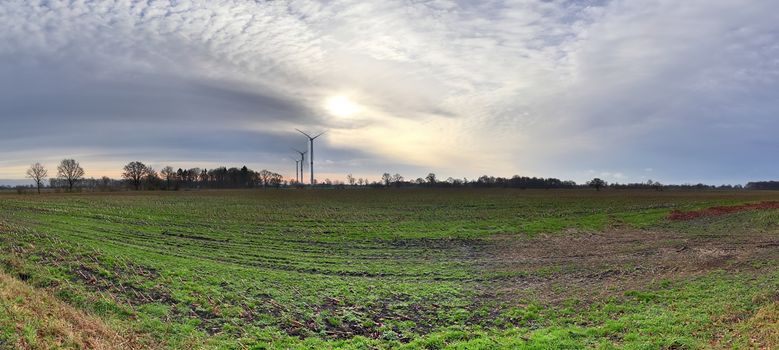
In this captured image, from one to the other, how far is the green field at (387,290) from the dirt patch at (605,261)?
113 millimetres

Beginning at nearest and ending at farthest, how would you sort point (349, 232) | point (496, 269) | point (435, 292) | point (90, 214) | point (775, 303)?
point (775, 303)
point (435, 292)
point (496, 269)
point (349, 232)
point (90, 214)

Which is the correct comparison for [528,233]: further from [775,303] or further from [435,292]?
[775,303]

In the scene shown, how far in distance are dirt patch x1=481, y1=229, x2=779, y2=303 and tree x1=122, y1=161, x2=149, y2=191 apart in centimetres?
16362

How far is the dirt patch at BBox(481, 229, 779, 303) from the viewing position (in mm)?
16989

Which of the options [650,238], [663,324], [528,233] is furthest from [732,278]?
[528,233]

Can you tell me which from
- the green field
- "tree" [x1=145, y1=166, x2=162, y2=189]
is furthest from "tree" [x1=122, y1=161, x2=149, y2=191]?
the green field

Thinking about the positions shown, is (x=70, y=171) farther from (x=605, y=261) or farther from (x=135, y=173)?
(x=605, y=261)

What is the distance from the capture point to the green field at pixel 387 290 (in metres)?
11.1

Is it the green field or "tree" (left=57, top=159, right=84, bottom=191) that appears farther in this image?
"tree" (left=57, top=159, right=84, bottom=191)

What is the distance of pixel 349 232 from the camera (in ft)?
112

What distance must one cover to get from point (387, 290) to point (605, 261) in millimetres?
12596

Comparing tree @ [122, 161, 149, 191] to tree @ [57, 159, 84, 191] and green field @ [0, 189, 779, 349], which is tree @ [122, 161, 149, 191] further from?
green field @ [0, 189, 779, 349]

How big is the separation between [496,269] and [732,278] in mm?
9347

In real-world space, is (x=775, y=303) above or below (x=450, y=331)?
above
